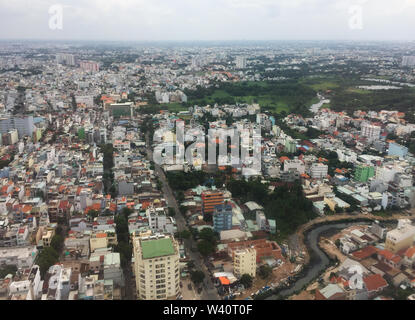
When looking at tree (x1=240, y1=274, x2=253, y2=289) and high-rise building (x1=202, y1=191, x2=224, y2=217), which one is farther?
high-rise building (x1=202, y1=191, x2=224, y2=217)

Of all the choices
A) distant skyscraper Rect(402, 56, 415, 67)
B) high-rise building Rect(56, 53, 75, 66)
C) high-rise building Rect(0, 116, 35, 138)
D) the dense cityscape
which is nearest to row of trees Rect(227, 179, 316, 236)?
the dense cityscape

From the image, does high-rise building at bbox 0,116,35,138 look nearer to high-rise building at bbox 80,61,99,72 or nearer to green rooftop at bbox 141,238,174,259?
green rooftop at bbox 141,238,174,259

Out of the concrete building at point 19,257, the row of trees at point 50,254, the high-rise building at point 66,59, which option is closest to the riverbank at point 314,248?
the row of trees at point 50,254

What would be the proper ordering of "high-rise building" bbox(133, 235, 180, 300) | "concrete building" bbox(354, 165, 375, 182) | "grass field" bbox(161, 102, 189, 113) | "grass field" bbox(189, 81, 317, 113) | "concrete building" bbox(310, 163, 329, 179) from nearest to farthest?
"high-rise building" bbox(133, 235, 180, 300) < "concrete building" bbox(354, 165, 375, 182) < "concrete building" bbox(310, 163, 329, 179) < "grass field" bbox(161, 102, 189, 113) < "grass field" bbox(189, 81, 317, 113)

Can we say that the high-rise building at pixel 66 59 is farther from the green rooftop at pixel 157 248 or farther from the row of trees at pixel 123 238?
the green rooftop at pixel 157 248

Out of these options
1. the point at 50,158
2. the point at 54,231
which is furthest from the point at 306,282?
the point at 50,158

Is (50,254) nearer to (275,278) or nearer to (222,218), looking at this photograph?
(222,218)

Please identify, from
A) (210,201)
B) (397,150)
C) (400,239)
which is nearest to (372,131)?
(397,150)
